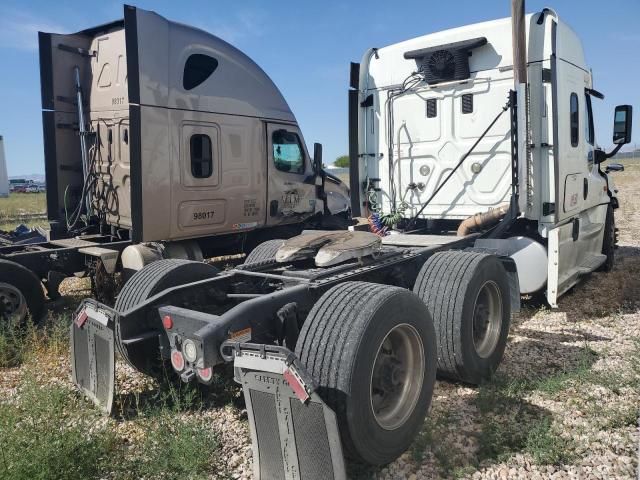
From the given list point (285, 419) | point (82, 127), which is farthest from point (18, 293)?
point (285, 419)

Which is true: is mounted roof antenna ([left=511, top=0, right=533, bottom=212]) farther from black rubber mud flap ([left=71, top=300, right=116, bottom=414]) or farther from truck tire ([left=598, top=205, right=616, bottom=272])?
black rubber mud flap ([left=71, top=300, right=116, bottom=414])

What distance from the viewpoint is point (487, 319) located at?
4527 mm

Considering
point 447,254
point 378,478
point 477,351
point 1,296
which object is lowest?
point 378,478

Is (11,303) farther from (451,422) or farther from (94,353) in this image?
(451,422)

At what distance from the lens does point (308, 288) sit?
11.7 feet

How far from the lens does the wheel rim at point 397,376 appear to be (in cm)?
315

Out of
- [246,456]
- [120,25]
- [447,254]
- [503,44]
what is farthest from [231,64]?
[246,456]

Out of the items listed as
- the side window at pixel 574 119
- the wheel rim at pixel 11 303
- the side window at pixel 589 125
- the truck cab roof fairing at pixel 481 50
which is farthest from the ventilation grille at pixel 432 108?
the wheel rim at pixel 11 303

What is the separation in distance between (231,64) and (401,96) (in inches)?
107

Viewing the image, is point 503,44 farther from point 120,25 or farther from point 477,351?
point 120,25

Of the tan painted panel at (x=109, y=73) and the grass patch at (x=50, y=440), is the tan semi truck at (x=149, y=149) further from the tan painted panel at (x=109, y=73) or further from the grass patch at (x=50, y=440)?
the grass patch at (x=50, y=440)

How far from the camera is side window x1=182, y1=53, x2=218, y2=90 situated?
7.24m

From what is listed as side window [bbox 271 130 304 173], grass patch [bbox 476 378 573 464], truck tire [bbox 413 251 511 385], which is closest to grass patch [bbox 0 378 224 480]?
grass patch [bbox 476 378 573 464]

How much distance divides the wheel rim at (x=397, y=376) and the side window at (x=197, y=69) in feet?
17.2
